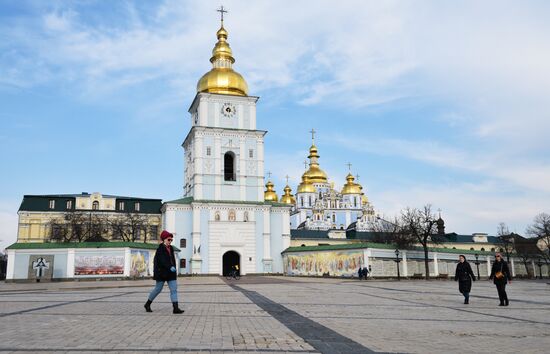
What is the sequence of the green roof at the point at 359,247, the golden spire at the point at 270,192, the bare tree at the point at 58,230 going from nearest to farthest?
the green roof at the point at 359,247 < the bare tree at the point at 58,230 < the golden spire at the point at 270,192

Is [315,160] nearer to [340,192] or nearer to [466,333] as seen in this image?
[340,192]

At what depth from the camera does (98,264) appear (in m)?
36.8

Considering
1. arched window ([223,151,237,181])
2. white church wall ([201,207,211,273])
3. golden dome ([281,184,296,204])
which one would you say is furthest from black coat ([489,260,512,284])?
golden dome ([281,184,296,204])

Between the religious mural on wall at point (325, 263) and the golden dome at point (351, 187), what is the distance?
57419 millimetres

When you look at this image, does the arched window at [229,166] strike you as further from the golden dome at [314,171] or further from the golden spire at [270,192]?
the golden dome at [314,171]

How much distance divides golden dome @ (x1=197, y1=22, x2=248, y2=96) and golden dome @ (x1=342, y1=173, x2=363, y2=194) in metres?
55.1

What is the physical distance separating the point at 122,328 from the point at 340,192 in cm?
10330

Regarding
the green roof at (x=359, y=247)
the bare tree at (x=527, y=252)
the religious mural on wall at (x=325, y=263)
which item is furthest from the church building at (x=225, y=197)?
the bare tree at (x=527, y=252)

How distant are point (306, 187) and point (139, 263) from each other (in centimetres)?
6963

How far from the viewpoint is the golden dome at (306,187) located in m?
106

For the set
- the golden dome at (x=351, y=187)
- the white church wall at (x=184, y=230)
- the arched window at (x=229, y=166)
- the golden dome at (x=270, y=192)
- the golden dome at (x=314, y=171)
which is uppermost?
the golden dome at (x=314, y=171)

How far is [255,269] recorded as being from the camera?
5216 centimetres

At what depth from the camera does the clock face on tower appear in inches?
2158

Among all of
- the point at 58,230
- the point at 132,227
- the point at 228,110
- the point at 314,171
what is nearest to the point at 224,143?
the point at 228,110
